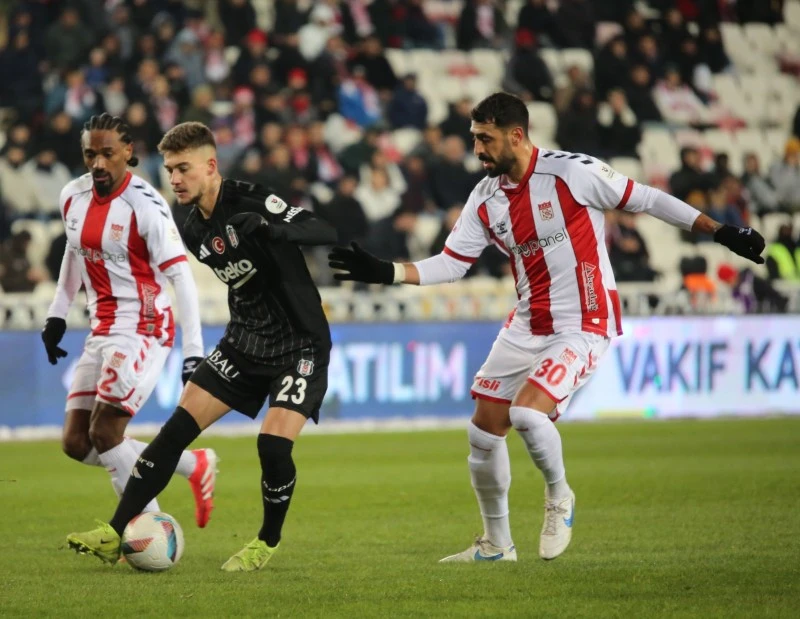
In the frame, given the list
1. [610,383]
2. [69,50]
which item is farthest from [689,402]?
[69,50]

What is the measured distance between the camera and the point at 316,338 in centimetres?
745

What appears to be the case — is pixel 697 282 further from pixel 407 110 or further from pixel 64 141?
pixel 64 141

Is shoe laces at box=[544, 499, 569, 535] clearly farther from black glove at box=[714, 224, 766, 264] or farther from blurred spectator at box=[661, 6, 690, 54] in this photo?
blurred spectator at box=[661, 6, 690, 54]

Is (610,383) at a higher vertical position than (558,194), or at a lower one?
lower

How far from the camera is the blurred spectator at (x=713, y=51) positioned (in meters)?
25.3

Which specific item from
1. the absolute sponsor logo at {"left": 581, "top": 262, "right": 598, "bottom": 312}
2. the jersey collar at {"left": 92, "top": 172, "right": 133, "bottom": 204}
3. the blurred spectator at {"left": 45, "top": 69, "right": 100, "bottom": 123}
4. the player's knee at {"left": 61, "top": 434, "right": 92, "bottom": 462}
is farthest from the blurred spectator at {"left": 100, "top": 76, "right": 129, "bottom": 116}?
the absolute sponsor logo at {"left": 581, "top": 262, "right": 598, "bottom": 312}

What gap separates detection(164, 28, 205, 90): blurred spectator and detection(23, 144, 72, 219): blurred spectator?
8.74 ft

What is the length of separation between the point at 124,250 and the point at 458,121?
1283 centimetres

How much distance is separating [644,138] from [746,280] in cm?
483

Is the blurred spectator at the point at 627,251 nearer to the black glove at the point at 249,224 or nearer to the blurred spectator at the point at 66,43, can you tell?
the blurred spectator at the point at 66,43

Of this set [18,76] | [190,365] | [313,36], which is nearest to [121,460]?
[190,365]

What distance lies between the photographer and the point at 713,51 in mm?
25422

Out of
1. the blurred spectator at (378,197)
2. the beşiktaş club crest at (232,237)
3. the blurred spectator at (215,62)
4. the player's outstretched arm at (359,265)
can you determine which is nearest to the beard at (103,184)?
the beşiktaş club crest at (232,237)

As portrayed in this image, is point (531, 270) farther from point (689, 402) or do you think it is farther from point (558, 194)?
point (689, 402)
